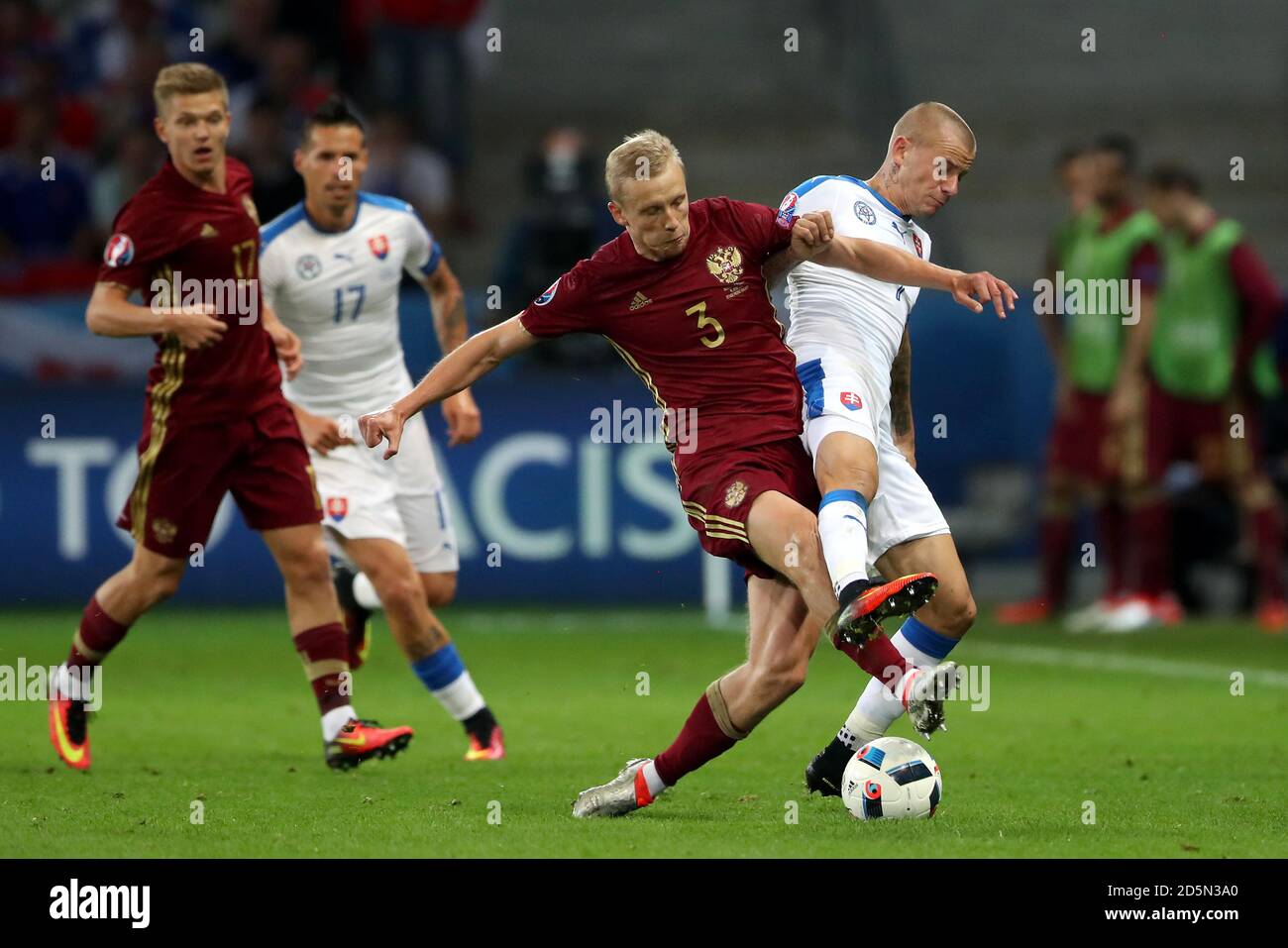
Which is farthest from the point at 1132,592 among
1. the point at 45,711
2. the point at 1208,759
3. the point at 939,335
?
the point at 45,711

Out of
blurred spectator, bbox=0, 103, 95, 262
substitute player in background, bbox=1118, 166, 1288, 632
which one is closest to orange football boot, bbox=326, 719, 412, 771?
substitute player in background, bbox=1118, 166, 1288, 632

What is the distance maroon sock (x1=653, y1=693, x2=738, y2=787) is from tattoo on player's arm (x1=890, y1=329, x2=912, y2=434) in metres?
1.21

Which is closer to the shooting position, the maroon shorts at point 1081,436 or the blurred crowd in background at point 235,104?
the maroon shorts at point 1081,436

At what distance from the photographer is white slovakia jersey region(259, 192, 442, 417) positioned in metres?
8.21

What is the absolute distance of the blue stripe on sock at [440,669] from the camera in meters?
8.09

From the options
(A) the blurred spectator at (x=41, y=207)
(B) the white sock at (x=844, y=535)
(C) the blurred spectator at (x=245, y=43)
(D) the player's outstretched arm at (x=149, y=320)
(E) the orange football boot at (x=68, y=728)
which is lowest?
(E) the orange football boot at (x=68, y=728)

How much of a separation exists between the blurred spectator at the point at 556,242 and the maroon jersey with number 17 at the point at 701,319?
7.64 meters

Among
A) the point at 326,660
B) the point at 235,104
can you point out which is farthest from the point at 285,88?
the point at 326,660

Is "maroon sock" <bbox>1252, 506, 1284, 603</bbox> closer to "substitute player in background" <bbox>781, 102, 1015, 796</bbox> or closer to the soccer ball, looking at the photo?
"substitute player in background" <bbox>781, 102, 1015, 796</bbox>

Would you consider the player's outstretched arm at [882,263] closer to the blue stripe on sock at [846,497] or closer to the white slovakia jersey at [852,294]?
the white slovakia jersey at [852,294]

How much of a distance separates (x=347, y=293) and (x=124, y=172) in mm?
8388

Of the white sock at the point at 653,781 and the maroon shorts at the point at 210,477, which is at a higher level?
the maroon shorts at the point at 210,477

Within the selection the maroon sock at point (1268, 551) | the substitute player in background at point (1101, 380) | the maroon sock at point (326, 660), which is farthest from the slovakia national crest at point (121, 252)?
the maroon sock at point (1268, 551)
